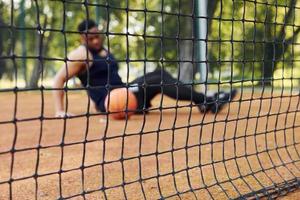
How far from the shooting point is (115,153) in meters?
2.39

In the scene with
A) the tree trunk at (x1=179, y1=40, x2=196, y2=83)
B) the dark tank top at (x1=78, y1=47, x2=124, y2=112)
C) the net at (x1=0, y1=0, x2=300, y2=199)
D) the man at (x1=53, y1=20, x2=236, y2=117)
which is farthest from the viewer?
the tree trunk at (x1=179, y1=40, x2=196, y2=83)

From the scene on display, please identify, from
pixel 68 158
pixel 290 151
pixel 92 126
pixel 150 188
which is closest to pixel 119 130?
pixel 92 126

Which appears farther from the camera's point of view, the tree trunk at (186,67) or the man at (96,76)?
the tree trunk at (186,67)

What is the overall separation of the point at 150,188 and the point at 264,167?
0.59 meters

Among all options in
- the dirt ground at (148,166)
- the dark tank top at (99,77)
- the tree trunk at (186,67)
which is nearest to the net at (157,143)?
the dirt ground at (148,166)

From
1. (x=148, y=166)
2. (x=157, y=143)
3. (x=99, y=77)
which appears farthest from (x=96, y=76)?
(x=157, y=143)

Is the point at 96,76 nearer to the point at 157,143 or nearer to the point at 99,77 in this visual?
the point at 99,77

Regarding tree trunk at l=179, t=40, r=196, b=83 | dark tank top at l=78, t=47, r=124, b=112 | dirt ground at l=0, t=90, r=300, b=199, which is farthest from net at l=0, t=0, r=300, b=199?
tree trunk at l=179, t=40, r=196, b=83

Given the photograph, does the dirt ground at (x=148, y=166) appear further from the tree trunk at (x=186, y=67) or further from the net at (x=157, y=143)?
the tree trunk at (x=186, y=67)

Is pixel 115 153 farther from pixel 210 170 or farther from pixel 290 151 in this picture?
pixel 290 151

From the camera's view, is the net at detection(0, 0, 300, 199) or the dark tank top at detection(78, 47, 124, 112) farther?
the dark tank top at detection(78, 47, 124, 112)

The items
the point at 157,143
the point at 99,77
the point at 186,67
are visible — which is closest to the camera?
the point at 157,143

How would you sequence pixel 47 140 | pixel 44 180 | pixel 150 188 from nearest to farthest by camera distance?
pixel 150 188, pixel 44 180, pixel 47 140

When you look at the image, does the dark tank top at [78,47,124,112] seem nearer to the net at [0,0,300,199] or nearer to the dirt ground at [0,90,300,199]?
the net at [0,0,300,199]
